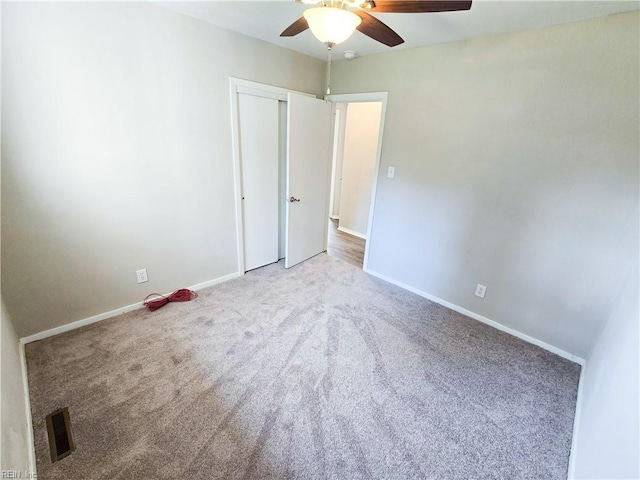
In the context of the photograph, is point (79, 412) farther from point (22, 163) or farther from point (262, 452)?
point (22, 163)

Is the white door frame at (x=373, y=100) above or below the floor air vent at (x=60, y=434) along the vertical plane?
above

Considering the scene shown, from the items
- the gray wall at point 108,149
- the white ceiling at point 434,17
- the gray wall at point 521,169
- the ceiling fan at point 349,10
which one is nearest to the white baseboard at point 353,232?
the gray wall at point 521,169

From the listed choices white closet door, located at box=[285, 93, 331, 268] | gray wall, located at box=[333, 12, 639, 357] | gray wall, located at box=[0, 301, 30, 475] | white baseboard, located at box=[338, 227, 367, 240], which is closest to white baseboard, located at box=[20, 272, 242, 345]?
gray wall, located at box=[0, 301, 30, 475]

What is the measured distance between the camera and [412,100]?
2680 mm

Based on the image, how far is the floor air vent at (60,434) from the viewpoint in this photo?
1.37 meters

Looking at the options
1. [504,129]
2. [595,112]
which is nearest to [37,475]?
[504,129]

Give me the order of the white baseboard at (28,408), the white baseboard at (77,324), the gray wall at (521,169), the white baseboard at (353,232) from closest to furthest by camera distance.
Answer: the white baseboard at (28,408)
the gray wall at (521,169)
the white baseboard at (77,324)
the white baseboard at (353,232)

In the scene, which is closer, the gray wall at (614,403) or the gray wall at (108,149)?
the gray wall at (614,403)

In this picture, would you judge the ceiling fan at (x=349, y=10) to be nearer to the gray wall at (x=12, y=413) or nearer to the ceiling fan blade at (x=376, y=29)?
the ceiling fan blade at (x=376, y=29)

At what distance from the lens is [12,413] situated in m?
1.24

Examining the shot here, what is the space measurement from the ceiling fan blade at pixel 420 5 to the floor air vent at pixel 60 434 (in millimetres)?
2576

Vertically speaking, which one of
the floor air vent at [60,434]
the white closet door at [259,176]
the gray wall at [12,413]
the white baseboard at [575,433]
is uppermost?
the white closet door at [259,176]

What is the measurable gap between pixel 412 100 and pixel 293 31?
142 centimetres

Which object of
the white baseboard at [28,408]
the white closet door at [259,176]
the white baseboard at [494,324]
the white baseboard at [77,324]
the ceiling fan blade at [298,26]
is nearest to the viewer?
the white baseboard at [28,408]
